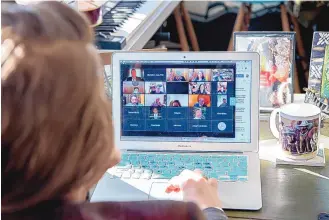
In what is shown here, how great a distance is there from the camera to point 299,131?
133 centimetres

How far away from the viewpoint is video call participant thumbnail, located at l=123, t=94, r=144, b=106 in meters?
1.37

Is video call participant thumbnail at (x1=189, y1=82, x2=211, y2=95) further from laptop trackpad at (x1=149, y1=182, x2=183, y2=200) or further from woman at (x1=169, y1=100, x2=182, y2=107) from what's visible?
laptop trackpad at (x1=149, y1=182, x2=183, y2=200)

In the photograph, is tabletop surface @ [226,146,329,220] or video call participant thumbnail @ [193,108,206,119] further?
video call participant thumbnail @ [193,108,206,119]

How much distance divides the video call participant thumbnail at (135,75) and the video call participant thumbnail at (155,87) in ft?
0.07

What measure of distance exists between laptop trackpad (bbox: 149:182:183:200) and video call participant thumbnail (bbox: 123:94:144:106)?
0.21 meters

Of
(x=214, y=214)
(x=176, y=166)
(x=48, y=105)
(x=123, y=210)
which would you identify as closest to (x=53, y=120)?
(x=48, y=105)

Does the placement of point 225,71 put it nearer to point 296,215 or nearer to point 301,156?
point 301,156

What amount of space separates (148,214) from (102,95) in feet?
0.57

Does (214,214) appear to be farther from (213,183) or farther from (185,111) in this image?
(185,111)

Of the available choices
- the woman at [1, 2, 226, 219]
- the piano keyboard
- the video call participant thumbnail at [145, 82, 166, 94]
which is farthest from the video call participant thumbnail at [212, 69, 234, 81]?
the piano keyboard

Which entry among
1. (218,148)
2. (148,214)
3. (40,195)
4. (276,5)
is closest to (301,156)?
(218,148)

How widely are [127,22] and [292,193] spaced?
1288 mm

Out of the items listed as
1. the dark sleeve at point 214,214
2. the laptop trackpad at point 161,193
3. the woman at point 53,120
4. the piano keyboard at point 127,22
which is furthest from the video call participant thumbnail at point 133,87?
the piano keyboard at point 127,22

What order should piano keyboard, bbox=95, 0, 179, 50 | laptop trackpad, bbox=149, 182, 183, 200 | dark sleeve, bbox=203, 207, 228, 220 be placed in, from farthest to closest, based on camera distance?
1. piano keyboard, bbox=95, 0, 179, 50
2. laptop trackpad, bbox=149, 182, 183, 200
3. dark sleeve, bbox=203, 207, 228, 220
